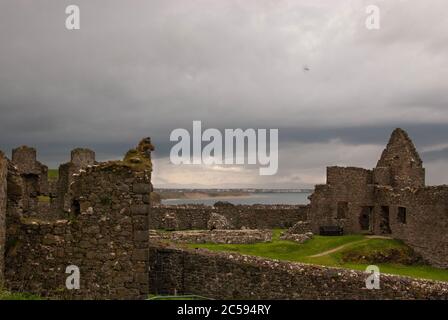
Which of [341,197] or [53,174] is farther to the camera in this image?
[53,174]

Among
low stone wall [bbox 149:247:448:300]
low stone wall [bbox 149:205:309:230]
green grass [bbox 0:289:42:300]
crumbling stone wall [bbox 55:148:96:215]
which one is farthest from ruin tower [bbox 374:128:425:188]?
green grass [bbox 0:289:42:300]

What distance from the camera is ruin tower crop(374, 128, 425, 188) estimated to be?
134 ft

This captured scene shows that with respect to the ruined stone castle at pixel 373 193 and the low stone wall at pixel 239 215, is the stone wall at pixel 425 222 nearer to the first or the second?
the ruined stone castle at pixel 373 193

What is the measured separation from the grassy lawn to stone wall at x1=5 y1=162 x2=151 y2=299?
491 inches

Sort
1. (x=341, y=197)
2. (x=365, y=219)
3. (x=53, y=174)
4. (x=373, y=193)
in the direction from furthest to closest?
(x=53, y=174)
(x=365, y=219)
(x=341, y=197)
(x=373, y=193)

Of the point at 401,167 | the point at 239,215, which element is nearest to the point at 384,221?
the point at 401,167

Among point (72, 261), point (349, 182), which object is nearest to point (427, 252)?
point (349, 182)

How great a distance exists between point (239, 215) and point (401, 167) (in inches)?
553

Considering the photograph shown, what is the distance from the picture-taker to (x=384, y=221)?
3947 centimetres

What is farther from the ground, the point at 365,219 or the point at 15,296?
the point at 365,219

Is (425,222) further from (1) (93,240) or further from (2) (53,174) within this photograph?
(2) (53,174)

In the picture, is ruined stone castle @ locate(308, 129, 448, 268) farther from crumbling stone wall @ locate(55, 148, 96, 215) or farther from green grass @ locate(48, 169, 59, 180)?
green grass @ locate(48, 169, 59, 180)

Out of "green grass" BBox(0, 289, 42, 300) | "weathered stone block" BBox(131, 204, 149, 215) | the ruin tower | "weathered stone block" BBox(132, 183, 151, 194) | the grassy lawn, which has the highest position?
the ruin tower

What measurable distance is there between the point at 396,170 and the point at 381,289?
25.5m
